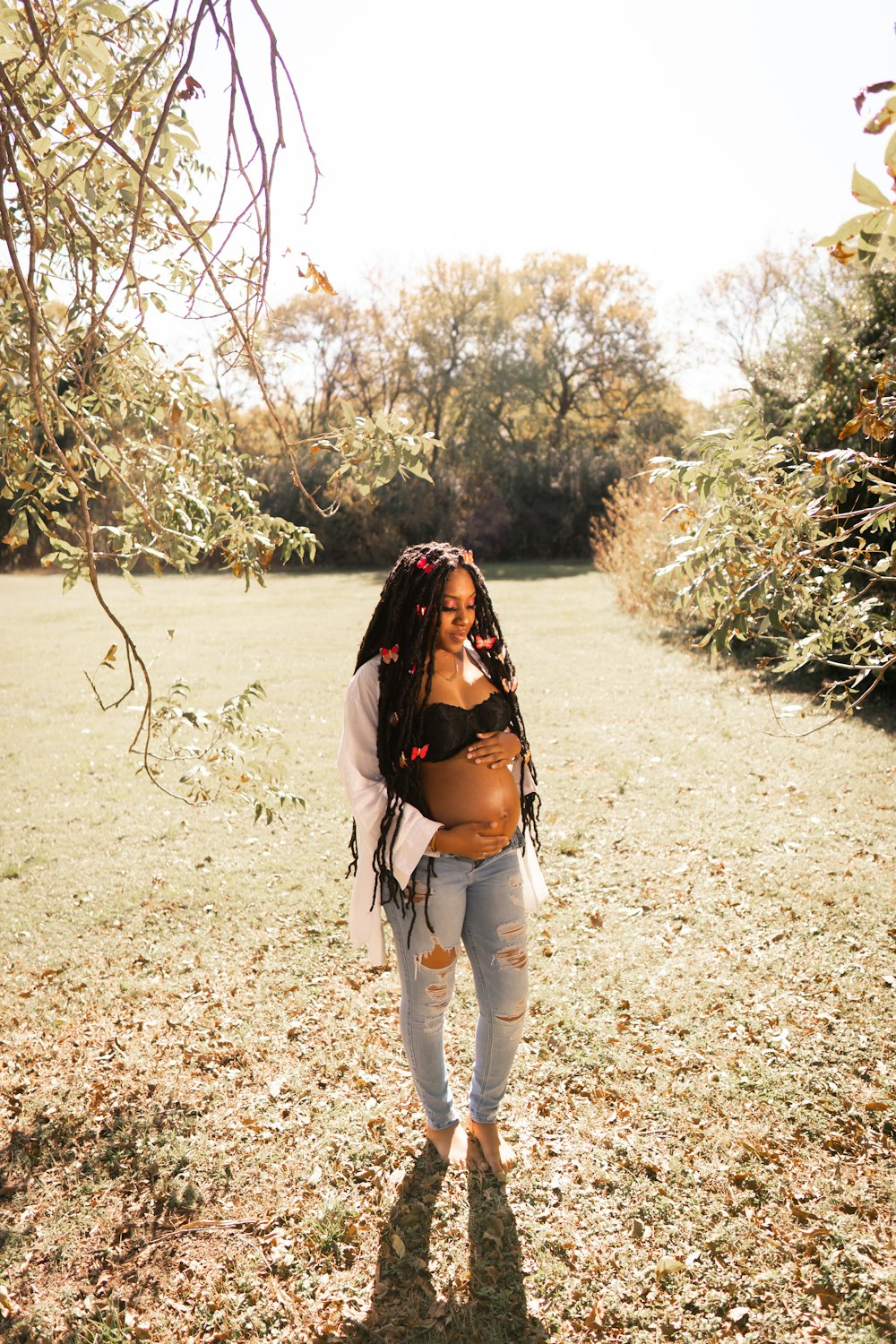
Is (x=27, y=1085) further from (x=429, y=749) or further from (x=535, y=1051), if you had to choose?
(x=429, y=749)

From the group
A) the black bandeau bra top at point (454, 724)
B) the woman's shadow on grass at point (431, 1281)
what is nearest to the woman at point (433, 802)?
the black bandeau bra top at point (454, 724)

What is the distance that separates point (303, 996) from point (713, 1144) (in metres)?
2.14

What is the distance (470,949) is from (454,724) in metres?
0.80

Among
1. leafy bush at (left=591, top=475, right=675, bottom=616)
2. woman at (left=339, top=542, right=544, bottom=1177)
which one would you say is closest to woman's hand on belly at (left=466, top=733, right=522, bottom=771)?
woman at (left=339, top=542, right=544, bottom=1177)

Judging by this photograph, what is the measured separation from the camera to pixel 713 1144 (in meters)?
3.33

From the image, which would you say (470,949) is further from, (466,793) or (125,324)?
(125,324)

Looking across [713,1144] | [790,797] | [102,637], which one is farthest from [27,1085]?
[102,637]

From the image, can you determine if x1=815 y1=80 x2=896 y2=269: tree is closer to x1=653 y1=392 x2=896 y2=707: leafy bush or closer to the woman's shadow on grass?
x1=653 y1=392 x2=896 y2=707: leafy bush

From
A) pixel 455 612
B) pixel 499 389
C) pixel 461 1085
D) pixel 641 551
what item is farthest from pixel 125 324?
pixel 499 389

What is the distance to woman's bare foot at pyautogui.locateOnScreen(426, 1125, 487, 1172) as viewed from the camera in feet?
10.6

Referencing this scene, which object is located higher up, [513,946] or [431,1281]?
[513,946]

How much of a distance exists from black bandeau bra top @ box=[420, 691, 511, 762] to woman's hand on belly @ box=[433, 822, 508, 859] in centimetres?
24

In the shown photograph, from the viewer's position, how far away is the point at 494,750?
2770 mm

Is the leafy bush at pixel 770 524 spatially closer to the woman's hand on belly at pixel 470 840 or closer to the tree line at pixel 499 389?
the woman's hand on belly at pixel 470 840
